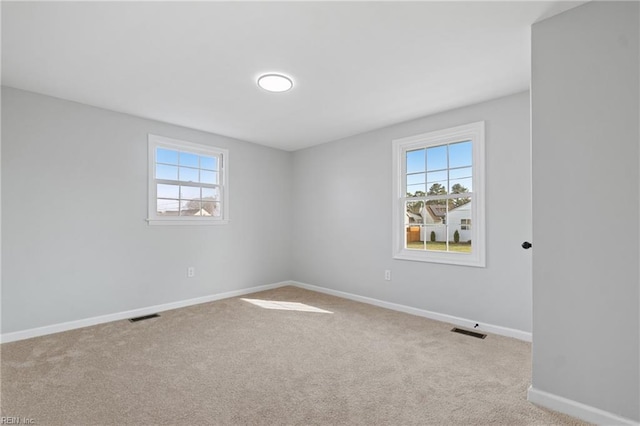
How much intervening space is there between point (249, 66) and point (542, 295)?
8.88 ft

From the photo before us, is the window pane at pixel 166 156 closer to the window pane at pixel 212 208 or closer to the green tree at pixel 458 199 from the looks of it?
the window pane at pixel 212 208

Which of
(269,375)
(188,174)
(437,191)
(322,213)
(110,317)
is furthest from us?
(322,213)

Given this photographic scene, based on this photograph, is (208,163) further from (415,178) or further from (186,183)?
(415,178)

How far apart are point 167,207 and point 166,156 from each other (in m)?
0.68

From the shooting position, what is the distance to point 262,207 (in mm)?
5195

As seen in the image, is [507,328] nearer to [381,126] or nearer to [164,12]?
[381,126]

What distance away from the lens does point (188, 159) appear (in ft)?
14.3

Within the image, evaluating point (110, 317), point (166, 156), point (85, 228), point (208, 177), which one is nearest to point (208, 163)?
point (208, 177)

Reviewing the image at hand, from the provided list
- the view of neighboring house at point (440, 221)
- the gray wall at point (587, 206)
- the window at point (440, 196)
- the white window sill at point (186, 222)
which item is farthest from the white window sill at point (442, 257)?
the white window sill at point (186, 222)

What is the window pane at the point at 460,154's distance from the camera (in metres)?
3.55

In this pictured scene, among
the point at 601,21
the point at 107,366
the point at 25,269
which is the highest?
the point at 601,21

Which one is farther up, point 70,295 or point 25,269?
point 25,269

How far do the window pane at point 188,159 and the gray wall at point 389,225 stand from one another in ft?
5.75

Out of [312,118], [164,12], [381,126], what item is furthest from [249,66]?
[381,126]
